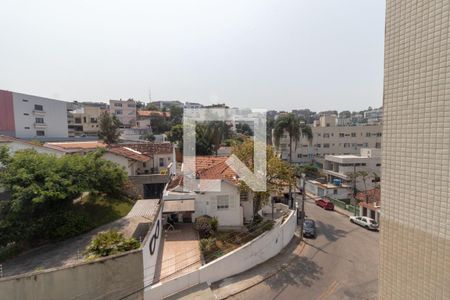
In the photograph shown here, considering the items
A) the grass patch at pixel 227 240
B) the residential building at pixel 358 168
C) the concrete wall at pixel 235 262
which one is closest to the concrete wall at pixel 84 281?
the concrete wall at pixel 235 262

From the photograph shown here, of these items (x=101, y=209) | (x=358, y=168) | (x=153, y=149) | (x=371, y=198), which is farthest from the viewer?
(x=358, y=168)

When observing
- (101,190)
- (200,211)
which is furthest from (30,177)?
(200,211)

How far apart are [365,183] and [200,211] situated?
2882cm

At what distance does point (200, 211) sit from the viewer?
18.5 meters

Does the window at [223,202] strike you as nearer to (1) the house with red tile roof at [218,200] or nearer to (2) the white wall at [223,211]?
(1) the house with red tile roof at [218,200]

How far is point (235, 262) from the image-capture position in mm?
14773

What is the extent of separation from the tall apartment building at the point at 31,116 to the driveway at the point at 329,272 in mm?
42362

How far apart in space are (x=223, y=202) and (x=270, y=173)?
390 centimetres

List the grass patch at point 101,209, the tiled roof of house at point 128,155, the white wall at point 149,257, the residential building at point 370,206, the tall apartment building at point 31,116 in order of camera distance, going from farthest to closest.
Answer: the tall apartment building at point 31,116 < the tiled roof of house at point 128,155 < the residential building at point 370,206 < the grass patch at point 101,209 < the white wall at point 149,257

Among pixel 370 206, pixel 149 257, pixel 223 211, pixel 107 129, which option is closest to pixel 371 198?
pixel 370 206

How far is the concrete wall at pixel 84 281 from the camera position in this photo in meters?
9.37

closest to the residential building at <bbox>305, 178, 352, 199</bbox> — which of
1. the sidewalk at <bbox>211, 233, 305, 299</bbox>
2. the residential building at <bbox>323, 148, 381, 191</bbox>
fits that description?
the residential building at <bbox>323, 148, 381, 191</bbox>

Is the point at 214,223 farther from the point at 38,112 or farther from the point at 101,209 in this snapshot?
the point at 38,112

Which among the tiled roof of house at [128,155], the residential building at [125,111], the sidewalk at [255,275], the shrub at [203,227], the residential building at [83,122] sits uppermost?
the residential building at [125,111]
